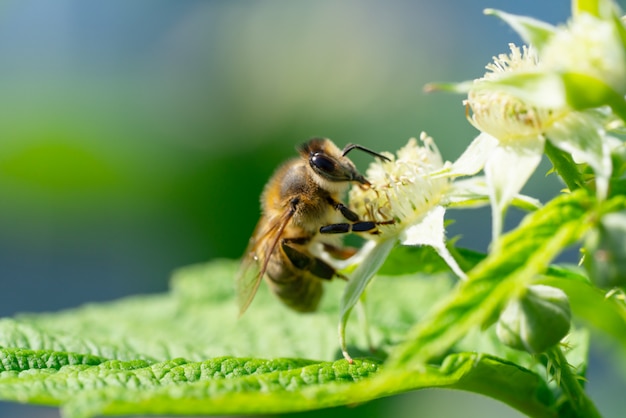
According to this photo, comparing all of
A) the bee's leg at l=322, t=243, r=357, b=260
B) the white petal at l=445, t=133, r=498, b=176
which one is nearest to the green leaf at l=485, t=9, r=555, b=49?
the white petal at l=445, t=133, r=498, b=176

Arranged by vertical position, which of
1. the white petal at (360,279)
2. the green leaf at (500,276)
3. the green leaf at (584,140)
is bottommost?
the white petal at (360,279)

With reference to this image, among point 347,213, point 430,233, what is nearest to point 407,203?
point 430,233

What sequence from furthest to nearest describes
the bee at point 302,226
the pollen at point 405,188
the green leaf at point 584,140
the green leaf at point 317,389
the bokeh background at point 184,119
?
the bokeh background at point 184,119, the bee at point 302,226, the pollen at point 405,188, the green leaf at point 584,140, the green leaf at point 317,389

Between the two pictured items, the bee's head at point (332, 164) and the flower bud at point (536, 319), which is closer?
the flower bud at point (536, 319)

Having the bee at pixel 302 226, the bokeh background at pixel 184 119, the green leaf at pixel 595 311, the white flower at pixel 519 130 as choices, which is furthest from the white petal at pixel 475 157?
the bokeh background at pixel 184 119

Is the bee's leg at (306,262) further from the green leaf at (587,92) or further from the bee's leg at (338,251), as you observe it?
the green leaf at (587,92)

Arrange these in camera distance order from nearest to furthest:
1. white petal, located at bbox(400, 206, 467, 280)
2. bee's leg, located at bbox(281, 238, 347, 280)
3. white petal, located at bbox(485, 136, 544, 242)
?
white petal, located at bbox(485, 136, 544, 242) → white petal, located at bbox(400, 206, 467, 280) → bee's leg, located at bbox(281, 238, 347, 280)

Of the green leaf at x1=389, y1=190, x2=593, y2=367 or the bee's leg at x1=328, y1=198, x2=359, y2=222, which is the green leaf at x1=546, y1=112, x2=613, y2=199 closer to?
the green leaf at x1=389, y1=190, x2=593, y2=367

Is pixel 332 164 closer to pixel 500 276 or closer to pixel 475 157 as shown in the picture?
pixel 475 157
